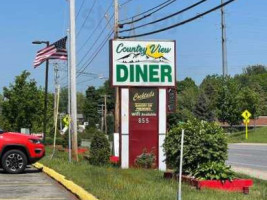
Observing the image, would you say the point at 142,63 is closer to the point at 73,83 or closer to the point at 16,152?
A: the point at 73,83

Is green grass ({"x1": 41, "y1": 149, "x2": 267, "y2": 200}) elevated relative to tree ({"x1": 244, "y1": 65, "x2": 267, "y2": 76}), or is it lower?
lower

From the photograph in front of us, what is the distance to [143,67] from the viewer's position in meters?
18.7

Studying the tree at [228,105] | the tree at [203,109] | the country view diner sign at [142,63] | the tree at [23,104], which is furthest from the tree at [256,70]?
the country view diner sign at [142,63]

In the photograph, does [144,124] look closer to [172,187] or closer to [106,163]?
[106,163]

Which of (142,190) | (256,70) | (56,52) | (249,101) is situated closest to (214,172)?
(142,190)

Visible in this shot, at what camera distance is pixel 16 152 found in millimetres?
16922

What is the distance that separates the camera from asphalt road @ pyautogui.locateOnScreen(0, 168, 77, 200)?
36.8 feet

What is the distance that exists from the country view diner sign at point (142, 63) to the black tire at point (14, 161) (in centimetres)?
403

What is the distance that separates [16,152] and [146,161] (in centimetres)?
447

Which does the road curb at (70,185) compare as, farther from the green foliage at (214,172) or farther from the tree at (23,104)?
the tree at (23,104)

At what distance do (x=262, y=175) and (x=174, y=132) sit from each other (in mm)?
5623

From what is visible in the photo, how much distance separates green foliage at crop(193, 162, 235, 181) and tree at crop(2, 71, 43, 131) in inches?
1383

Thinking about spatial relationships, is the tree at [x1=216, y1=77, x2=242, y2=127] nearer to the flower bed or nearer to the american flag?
the american flag

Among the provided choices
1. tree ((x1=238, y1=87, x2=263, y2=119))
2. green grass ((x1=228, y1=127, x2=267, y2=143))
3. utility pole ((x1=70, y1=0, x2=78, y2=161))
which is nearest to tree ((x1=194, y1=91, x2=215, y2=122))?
green grass ((x1=228, y1=127, x2=267, y2=143))
